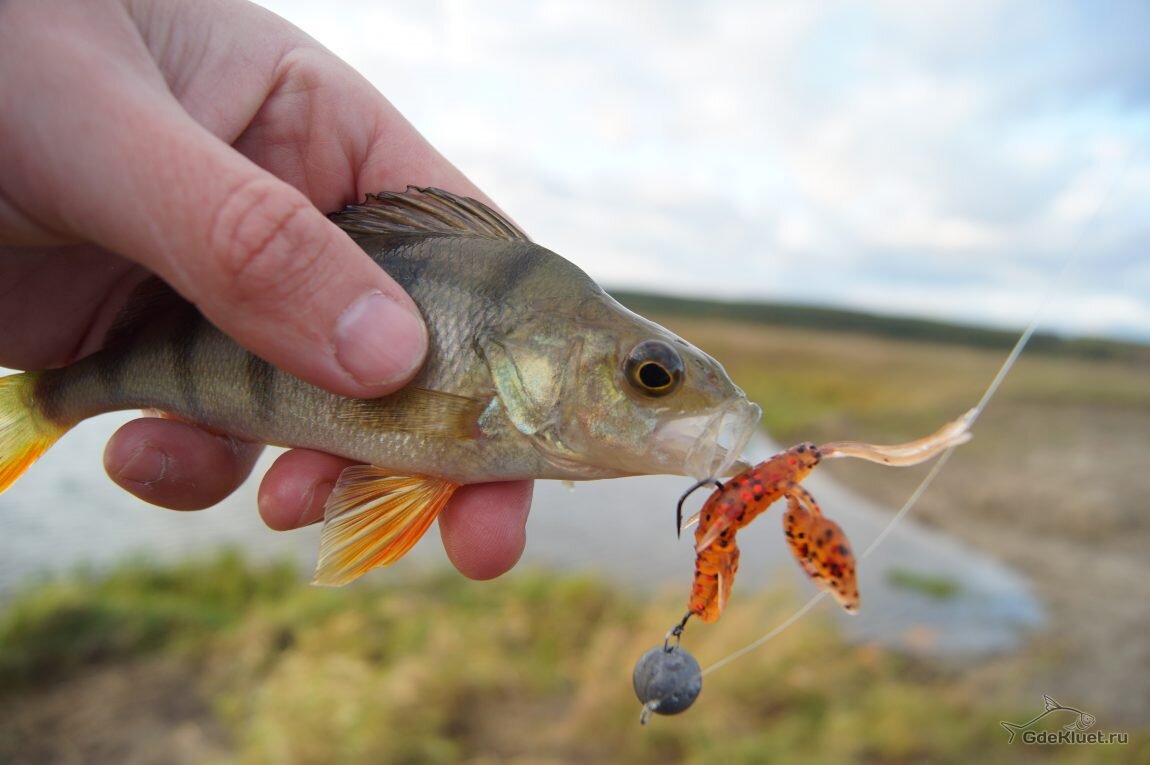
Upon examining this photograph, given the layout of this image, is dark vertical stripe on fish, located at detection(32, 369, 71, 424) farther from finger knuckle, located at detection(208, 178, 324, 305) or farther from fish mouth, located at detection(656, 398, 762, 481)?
fish mouth, located at detection(656, 398, 762, 481)

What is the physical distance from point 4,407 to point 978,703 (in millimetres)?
7922

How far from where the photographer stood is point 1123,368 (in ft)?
143

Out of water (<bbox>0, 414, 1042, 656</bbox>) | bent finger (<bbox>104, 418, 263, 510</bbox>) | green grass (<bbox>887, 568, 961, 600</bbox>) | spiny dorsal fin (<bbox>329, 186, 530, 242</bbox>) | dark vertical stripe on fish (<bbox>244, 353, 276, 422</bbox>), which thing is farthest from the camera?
green grass (<bbox>887, 568, 961, 600</bbox>)

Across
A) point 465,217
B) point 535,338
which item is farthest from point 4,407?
point 535,338

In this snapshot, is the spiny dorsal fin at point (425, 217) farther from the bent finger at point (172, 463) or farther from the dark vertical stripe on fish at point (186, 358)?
the bent finger at point (172, 463)

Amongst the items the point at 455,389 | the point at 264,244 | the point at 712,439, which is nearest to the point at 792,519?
the point at 712,439

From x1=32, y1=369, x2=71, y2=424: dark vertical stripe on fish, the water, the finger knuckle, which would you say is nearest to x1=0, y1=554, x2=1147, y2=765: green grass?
the water

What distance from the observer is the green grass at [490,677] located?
5723 mm

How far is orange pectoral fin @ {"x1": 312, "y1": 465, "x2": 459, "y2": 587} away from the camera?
7.65ft

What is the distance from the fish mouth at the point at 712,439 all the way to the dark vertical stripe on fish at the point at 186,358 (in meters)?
1.63

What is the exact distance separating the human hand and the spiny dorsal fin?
0.48m

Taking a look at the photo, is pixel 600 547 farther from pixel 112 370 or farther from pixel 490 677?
pixel 112 370

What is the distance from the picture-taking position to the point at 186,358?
254 cm

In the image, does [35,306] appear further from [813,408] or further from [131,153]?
[813,408]
